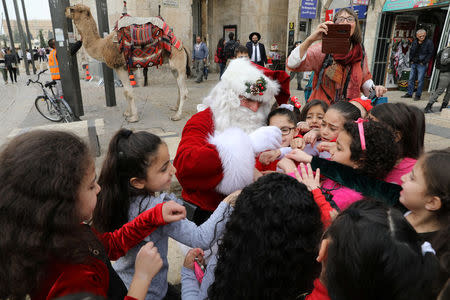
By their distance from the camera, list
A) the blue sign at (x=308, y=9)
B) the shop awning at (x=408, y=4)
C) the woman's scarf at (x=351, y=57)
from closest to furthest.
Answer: the woman's scarf at (x=351, y=57)
the shop awning at (x=408, y=4)
the blue sign at (x=308, y=9)

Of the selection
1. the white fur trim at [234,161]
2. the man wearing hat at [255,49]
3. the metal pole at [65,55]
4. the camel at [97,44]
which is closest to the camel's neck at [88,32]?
the camel at [97,44]

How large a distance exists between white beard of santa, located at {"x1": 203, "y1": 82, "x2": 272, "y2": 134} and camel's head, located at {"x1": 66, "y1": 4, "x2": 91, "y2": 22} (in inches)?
201

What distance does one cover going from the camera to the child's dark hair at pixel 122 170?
1.46m

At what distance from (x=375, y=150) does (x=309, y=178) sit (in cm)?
38

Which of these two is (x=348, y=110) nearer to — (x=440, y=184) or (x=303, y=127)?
(x=303, y=127)

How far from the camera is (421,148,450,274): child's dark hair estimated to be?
49.0 inches

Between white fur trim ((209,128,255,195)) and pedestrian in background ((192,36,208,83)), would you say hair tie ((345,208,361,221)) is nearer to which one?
white fur trim ((209,128,255,195))

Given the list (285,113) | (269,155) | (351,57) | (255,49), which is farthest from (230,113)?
(255,49)

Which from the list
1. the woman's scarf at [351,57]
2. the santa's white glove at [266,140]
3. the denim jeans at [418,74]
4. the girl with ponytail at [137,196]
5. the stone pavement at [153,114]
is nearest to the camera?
the girl with ponytail at [137,196]

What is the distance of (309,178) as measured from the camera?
5.47 feet

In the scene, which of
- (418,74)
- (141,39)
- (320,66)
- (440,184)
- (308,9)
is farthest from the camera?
(308,9)

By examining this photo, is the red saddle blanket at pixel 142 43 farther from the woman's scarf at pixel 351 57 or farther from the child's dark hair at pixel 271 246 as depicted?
the child's dark hair at pixel 271 246

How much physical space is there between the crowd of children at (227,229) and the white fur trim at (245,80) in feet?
2.99

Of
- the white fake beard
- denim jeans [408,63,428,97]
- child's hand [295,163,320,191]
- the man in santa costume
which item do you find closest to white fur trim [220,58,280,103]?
the man in santa costume
